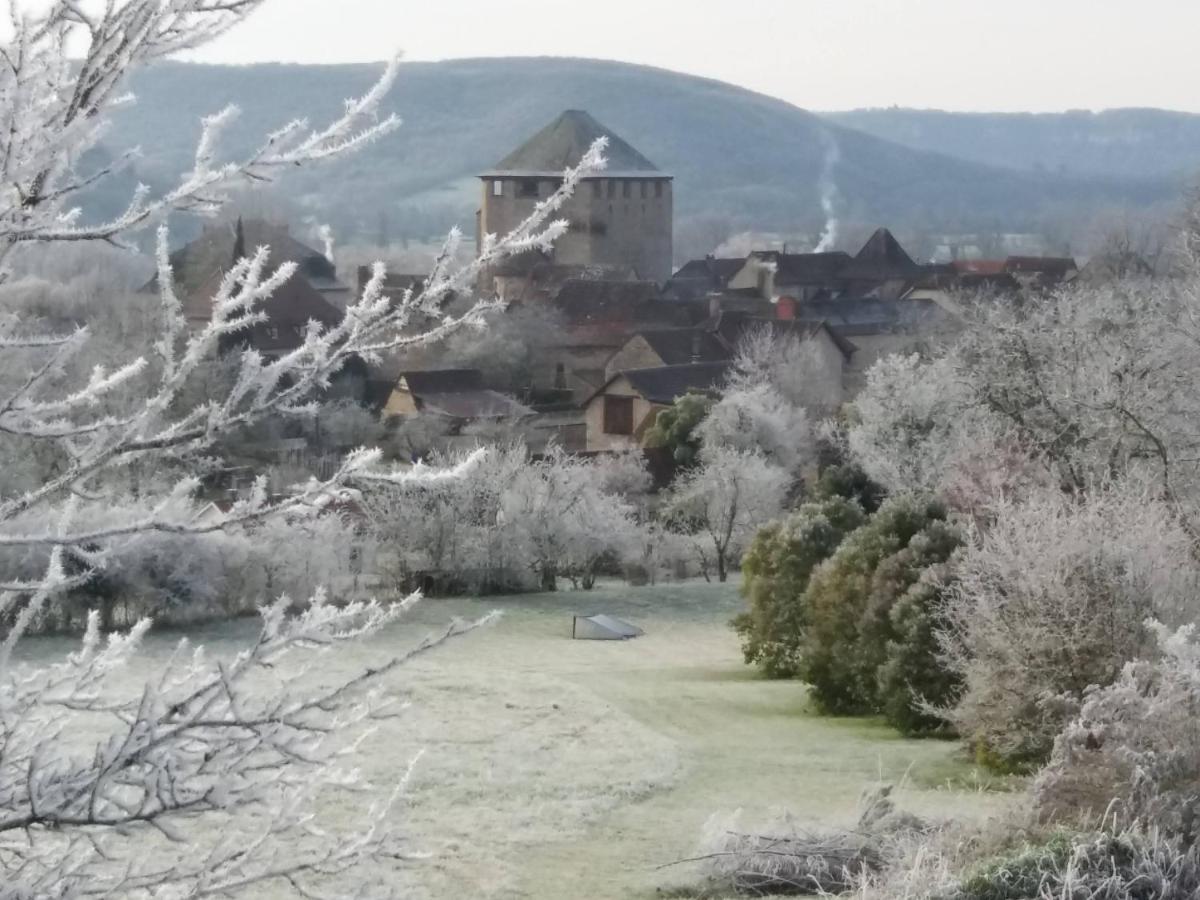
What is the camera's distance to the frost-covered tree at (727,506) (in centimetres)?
3338

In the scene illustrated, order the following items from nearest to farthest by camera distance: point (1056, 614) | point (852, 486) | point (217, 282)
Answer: point (1056, 614), point (852, 486), point (217, 282)

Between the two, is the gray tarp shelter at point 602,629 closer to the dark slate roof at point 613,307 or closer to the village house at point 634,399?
the village house at point 634,399

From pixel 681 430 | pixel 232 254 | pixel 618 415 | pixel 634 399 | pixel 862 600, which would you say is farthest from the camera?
pixel 232 254

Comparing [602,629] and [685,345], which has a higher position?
[685,345]

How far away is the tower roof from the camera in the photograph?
240ft

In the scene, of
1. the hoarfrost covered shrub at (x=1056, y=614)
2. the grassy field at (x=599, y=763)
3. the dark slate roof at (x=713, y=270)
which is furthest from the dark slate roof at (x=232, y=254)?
the hoarfrost covered shrub at (x=1056, y=614)

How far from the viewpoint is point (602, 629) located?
2675 cm

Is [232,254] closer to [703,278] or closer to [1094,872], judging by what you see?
[703,278]

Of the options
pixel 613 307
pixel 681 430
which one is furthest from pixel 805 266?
pixel 681 430

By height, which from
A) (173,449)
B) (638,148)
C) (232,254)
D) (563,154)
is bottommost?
(232,254)

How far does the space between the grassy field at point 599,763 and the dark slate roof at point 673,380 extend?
58.1 ft

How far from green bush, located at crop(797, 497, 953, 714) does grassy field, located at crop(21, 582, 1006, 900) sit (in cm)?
53

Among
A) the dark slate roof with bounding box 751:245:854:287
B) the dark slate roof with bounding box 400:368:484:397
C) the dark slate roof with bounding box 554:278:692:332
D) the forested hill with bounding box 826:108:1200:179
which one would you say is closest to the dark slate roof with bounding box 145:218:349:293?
the dark slate roof with bounding box 400:368:484:397

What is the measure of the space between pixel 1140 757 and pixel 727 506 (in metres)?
23.6
